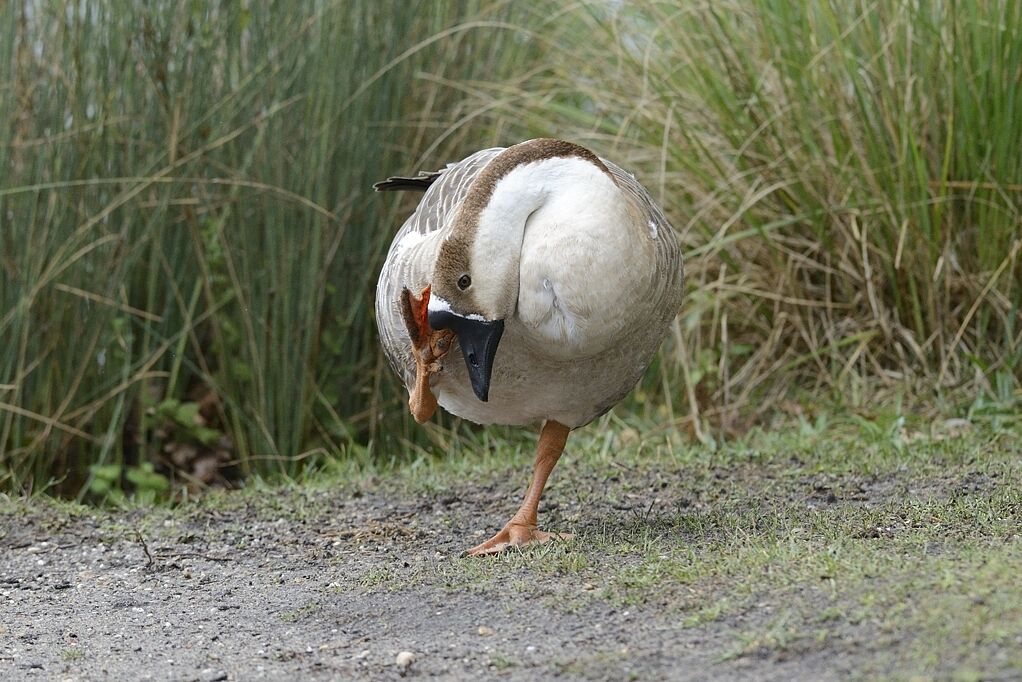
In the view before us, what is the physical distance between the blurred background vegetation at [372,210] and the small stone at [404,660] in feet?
10.2

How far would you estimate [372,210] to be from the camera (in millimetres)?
6488

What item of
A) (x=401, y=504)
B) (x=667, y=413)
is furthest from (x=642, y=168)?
(x=401, y=504)

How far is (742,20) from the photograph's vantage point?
254 inches

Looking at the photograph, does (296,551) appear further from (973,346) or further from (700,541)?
(973,346)

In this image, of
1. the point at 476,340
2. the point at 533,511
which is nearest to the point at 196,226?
the point at 533,511

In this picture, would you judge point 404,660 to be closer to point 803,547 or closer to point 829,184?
point 803,547

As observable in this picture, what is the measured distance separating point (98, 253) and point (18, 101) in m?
0.78

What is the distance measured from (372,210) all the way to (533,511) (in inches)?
109

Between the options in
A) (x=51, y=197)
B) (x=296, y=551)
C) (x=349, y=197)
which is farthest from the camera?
(x=349, y=197)

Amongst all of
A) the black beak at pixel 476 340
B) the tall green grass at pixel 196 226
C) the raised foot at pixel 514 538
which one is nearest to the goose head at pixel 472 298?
the black beak at pixel 476 340

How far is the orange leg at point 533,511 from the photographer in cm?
400

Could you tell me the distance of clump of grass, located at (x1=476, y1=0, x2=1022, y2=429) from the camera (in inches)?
227

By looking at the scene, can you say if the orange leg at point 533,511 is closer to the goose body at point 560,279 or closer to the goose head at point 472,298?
the goose body at point 560,279

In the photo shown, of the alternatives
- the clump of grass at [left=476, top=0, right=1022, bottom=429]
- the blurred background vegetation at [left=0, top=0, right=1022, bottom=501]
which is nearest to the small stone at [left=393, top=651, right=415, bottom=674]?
the clump of grass at [left=476, top=0, right=1022, bottom=429]
